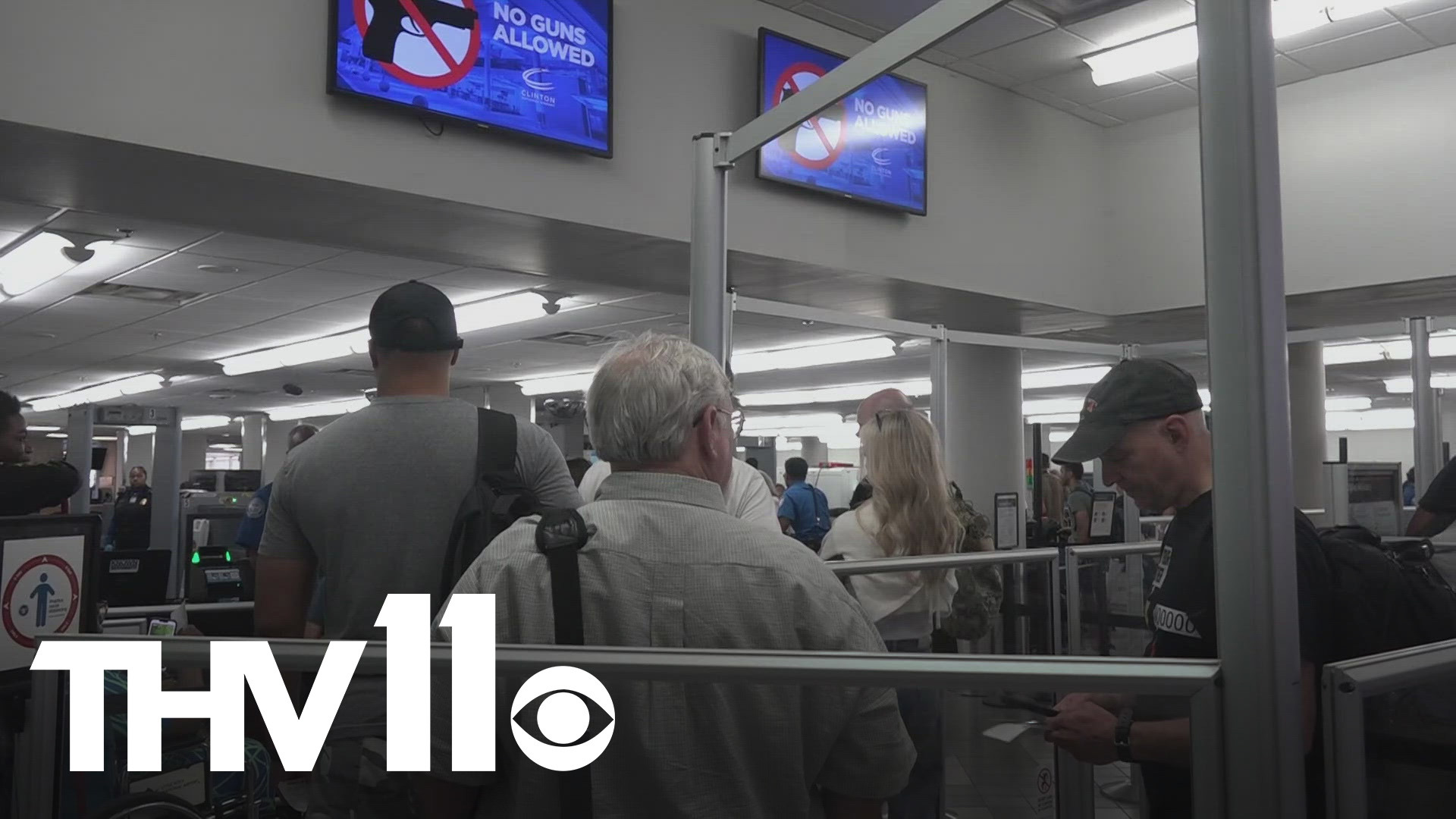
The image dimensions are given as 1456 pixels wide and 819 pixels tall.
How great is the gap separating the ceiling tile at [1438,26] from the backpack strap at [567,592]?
252 inches

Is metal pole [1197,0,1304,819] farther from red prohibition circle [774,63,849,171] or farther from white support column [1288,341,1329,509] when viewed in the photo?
white support column [1288,341,1329,509]

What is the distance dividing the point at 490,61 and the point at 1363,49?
16.9 feet

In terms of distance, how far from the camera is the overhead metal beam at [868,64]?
1703 mm

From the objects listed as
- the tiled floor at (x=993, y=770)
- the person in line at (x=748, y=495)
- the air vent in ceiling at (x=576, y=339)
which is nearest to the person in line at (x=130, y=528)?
the air vent in ceiling at (x=576, y=339)

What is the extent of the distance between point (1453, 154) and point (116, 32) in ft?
22.4

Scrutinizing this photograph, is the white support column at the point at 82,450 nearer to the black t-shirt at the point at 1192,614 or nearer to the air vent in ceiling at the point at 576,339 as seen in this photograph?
the air vent in ceiling at the point at 576,339

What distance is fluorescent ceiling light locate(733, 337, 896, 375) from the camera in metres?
10.9

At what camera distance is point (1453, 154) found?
591cm

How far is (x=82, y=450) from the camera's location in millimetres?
14641

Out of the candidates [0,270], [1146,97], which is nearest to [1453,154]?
[1146,97]

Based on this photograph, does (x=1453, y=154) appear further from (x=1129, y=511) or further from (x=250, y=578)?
(x=250, y=578)

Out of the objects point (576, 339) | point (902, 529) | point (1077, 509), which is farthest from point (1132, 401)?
point (576, 339)

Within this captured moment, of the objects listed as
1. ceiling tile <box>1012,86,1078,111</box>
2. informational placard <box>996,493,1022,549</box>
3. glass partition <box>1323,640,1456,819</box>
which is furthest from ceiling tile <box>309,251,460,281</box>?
glass partition <box>1323,640,1456,819</box>

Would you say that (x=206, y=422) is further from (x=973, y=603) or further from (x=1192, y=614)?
(x=1192, y=614)
